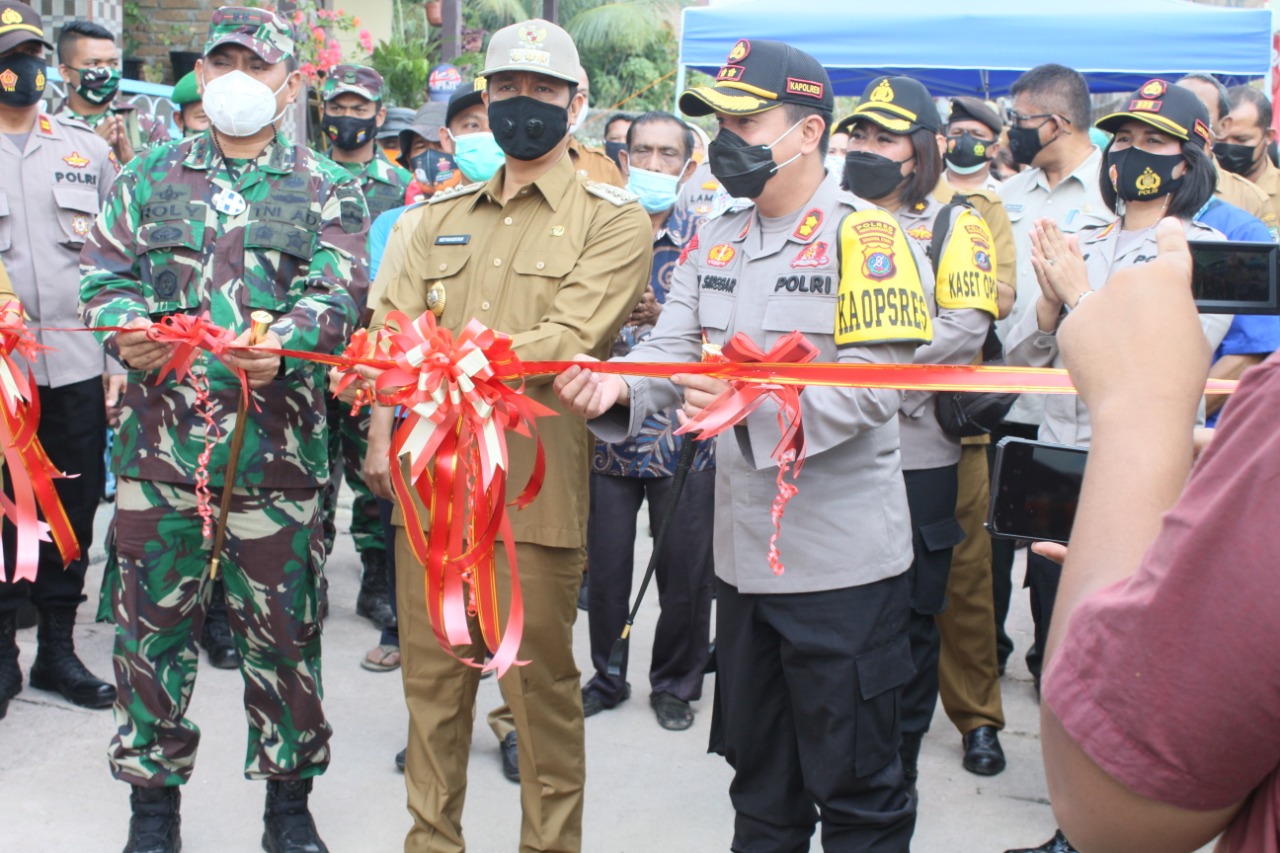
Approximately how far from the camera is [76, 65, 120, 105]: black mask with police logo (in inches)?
246

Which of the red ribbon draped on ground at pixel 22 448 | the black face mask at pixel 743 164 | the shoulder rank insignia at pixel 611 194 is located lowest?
the red ribbon draped on ground at pixel 22 448

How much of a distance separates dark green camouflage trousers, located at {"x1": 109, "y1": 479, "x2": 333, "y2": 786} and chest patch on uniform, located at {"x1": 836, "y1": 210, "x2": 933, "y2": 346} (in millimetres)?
1675

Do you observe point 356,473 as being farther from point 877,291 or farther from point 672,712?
point 877,291

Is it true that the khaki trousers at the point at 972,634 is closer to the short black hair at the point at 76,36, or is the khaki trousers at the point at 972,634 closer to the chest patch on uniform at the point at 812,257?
the chest patch on uniform at the point at 812,257

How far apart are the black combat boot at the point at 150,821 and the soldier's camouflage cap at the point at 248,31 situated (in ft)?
6.99

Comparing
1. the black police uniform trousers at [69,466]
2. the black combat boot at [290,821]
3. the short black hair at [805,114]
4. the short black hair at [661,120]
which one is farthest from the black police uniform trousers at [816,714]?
the short black hair at [661,120]

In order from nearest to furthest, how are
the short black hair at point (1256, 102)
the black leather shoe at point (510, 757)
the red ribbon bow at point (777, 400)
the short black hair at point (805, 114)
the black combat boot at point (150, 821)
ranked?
the red ribbon bow at point (777, 400) → the short black hair at point (805, 114) → the black combat boot at point (150, 821) → the black leather shoe at point (510, 757) → the short black hair at point (1256, 102)

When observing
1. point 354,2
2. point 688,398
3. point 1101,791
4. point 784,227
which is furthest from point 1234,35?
point 354,2

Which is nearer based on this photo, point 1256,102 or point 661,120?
point 661,120

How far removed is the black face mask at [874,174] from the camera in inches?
159

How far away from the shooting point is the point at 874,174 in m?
4.03

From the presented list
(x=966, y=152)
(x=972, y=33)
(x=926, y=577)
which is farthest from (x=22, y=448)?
(x=972, y=33)

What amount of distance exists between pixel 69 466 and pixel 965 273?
3.43 meters

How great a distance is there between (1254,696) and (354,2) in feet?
62.6
